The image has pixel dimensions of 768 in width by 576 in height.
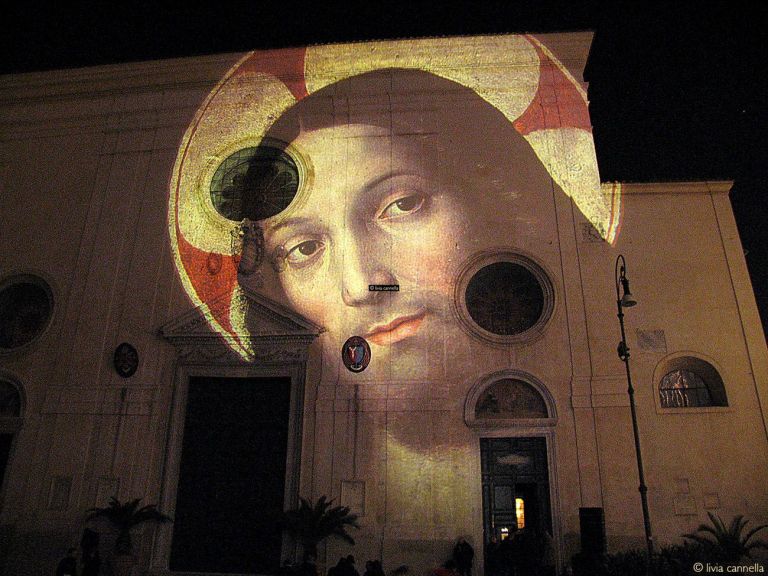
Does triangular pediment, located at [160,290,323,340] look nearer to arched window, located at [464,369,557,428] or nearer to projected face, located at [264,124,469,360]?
projected face, located at [264,124,469,360]

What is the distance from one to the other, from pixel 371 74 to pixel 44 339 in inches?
419

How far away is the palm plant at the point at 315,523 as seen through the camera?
34.5 ft

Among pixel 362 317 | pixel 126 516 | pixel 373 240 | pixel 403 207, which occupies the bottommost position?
pixel 126 516

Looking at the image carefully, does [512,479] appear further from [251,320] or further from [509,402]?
[251,320]

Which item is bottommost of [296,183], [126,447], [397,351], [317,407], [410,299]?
[126,447]

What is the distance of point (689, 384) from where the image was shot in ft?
39.3

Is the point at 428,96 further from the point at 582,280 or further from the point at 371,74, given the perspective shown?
the point at 582,280

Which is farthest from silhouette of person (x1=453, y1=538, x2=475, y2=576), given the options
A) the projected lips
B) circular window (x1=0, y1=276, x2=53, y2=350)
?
circular window (x1=0, y1=276, x2=53, y2=350)

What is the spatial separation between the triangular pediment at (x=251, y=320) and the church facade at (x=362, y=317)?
5cm

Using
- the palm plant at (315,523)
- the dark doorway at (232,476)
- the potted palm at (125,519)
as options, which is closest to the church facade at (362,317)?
Answer: the dark doorway at (232,476)

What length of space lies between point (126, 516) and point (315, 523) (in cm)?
398

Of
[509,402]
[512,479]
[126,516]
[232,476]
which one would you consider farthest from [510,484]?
[126,516]

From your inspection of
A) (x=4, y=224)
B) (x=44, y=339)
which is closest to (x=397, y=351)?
(x=44, y=339)

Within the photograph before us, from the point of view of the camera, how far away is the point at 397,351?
12.4 metres
